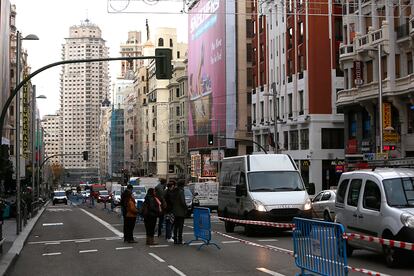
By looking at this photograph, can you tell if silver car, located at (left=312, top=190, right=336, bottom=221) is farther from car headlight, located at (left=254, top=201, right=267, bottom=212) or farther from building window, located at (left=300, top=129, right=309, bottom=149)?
building window, located at (left=300, top=129, right=309, bottom=149)

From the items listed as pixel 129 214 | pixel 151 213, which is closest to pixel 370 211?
pixel 151 213

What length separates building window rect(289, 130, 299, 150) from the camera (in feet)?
200

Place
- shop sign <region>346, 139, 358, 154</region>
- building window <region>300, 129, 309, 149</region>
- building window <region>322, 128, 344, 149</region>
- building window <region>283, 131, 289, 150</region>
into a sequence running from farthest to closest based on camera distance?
building window <region>283, 131, 289, 150</region>, building window <region>300, 129, 309, 149</region>, building window <region>322, 128, 344, 149</region>, shop sign <region>346, 139, 358, 154</region>

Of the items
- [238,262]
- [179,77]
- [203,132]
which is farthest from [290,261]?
[179,77]

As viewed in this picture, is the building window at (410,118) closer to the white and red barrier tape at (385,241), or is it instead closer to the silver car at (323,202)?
the silver car at (323,202)

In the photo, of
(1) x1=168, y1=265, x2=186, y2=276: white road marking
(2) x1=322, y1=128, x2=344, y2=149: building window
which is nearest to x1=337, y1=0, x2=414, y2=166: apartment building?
(2) x1=322, y1=128, x2=344, y2=149: building window

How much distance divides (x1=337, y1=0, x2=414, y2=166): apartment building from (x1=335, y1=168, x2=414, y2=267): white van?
2592 centimetres

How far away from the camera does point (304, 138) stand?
5956 cm

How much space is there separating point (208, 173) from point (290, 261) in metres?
73.5

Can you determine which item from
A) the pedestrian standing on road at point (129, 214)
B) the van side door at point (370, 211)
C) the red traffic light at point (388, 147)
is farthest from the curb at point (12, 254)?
the red traffic light at point (388, 147)

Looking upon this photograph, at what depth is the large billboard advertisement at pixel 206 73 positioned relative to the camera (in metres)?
84.1

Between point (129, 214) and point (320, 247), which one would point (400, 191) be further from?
point (129, 214)

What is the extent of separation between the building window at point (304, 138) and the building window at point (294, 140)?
3.09ft

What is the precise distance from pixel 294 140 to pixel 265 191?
40.4 m
